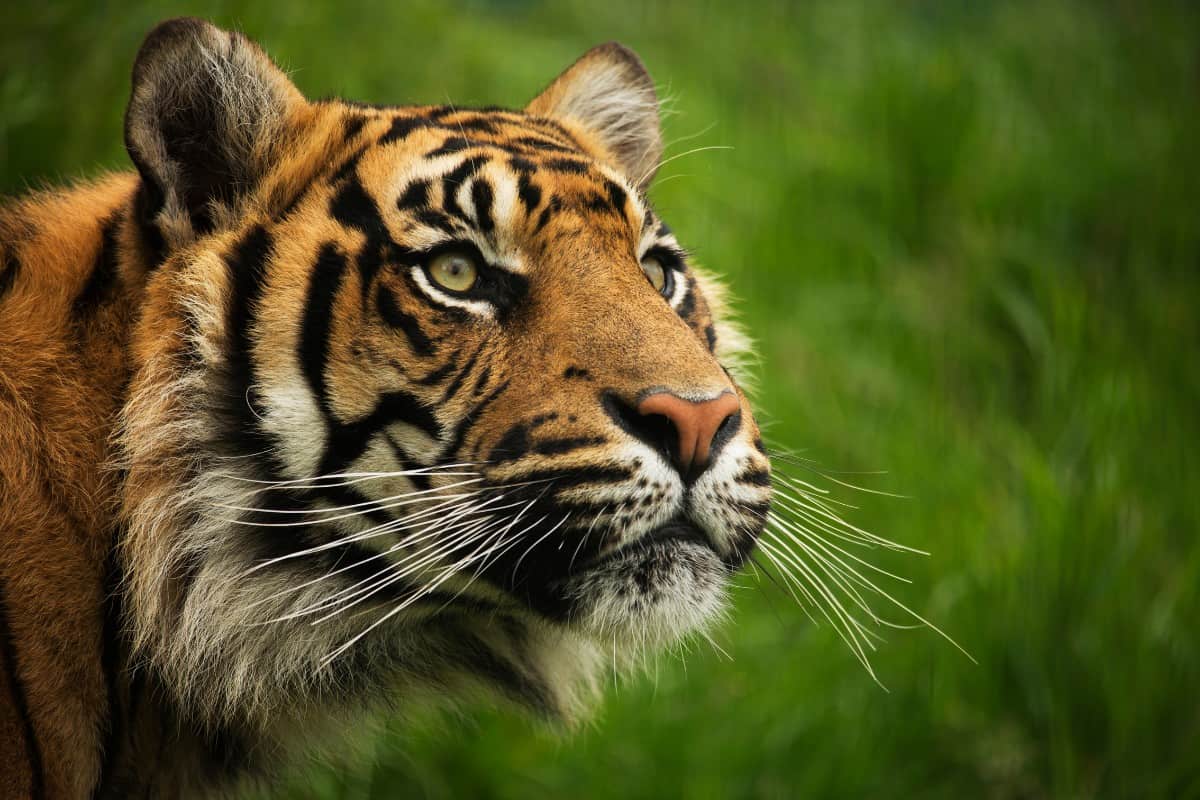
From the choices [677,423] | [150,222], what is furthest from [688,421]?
[150,222]

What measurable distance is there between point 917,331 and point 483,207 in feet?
12.4

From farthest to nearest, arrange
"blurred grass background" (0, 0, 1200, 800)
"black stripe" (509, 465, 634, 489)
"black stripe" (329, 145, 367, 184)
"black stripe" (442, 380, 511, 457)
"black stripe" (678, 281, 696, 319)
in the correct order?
"blurred grass background" (0, 0, 1200, 800) < "black stripe" (678, 281, 696, 319) < "black stripe" (329, 145, 367, 184) < "black stripe" (442, 380, 511, 457) < "black stripe" (509, 465, 634, 489)

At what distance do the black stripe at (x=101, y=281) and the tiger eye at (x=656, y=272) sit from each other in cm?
118

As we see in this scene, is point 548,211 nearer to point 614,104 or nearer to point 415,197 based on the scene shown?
point 415,197

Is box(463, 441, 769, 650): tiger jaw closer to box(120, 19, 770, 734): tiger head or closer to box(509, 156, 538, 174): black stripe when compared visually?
box(120, 19, 770, 734): tiger head

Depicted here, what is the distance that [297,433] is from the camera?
2.11 meters

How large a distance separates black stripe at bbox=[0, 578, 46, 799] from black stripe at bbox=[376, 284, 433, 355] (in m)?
0.87

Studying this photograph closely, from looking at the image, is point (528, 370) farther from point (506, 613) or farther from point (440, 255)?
point (506, 613)

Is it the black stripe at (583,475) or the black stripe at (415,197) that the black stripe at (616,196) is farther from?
the black stripe at (583,475)

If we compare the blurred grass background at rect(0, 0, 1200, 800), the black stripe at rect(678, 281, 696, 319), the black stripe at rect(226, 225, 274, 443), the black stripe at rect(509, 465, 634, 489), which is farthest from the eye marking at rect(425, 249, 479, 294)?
the blurred grass background at rect(0, 0, 1200, 800)

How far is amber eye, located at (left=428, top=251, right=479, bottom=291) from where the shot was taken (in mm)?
2182

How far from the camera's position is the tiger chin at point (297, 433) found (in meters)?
1.99

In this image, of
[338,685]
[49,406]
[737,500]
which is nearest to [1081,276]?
[737,500]

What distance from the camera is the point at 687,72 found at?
7492 mm
